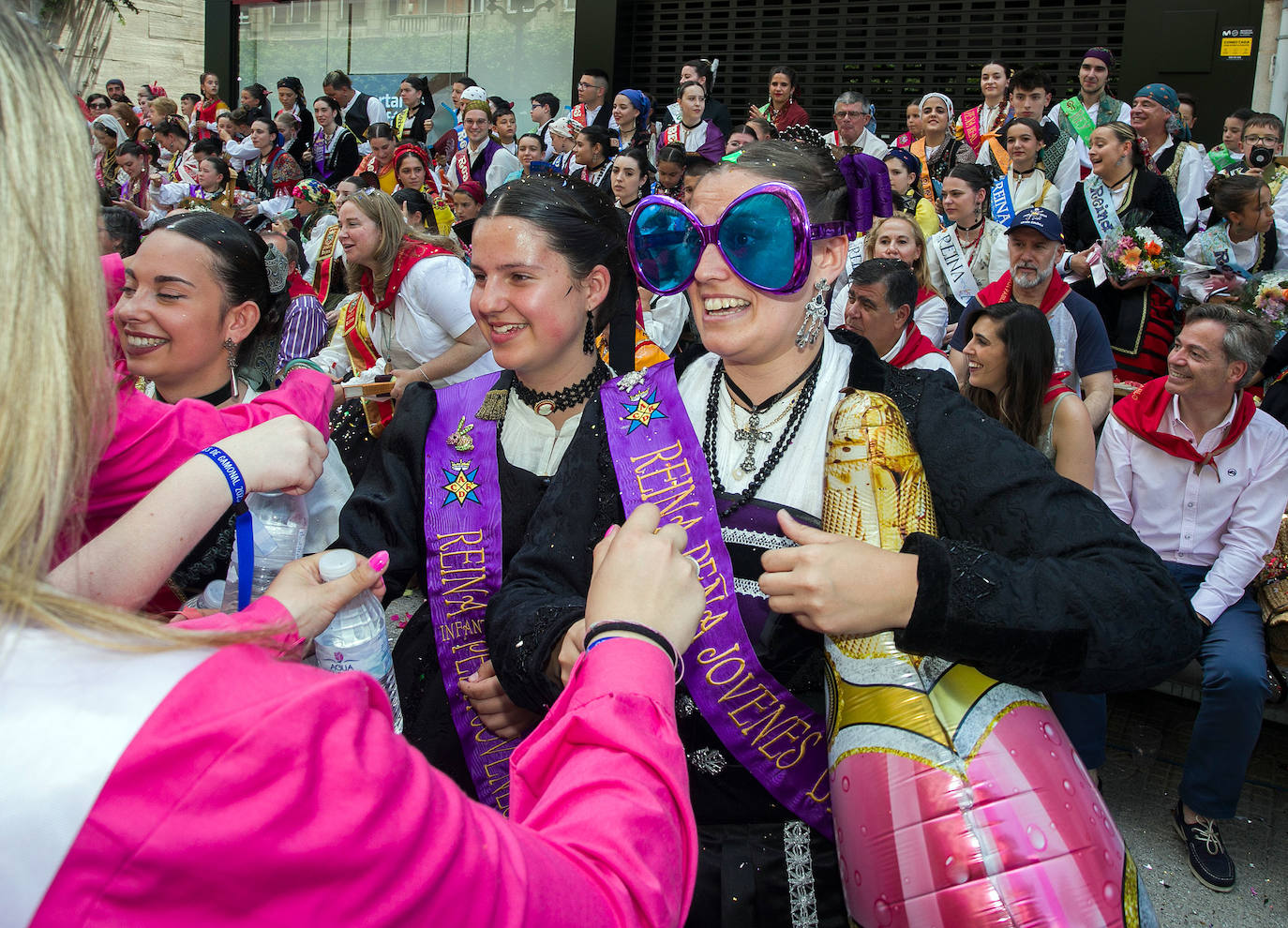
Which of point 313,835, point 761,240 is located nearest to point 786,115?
point 761,240

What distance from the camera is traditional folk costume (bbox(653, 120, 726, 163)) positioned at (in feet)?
32.8

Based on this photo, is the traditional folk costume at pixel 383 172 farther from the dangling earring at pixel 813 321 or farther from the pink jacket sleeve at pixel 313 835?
the pink jacket sleeve at pixel 313 835

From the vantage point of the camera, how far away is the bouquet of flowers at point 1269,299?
533 cm

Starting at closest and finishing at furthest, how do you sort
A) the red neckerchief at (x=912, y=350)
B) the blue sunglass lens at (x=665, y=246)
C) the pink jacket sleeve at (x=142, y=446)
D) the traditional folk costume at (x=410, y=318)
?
1. the pink jacket sleeve at (x=142, y=446)
2. the blue sunglass lens at (x=665, y=246)
3. the traditional folk costume at (x=410, y=318)
4. the red neckerchief at (x=912, y=350)

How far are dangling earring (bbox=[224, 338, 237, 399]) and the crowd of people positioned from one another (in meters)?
0.06

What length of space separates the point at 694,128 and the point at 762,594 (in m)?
9.22

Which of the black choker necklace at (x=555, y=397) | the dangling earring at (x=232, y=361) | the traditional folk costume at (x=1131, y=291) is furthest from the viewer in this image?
the traditional folk costume at (x=1131, y=291)

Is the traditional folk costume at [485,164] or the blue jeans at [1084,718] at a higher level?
the traditional folk costume at [485,164]

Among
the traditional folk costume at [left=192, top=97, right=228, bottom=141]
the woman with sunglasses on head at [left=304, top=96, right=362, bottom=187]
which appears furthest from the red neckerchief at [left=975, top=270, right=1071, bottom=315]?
the traditional folk costume at [left=192, top=97, right=228, bottom=141]

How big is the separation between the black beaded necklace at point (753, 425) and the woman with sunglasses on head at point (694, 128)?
27.7 ft

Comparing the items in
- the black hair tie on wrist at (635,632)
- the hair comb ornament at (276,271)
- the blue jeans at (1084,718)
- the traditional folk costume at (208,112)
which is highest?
the traditional folk costume at (208,112)

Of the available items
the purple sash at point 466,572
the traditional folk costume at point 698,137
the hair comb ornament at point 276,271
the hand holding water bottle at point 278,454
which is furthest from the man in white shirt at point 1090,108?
the hand holding water bottle at point 278,454

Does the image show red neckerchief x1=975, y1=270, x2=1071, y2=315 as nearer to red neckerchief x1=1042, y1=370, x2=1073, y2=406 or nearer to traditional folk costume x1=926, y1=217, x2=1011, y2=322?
traditional folk costume x1=926, y1=217, x2=1011, y2=322

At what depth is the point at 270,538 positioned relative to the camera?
6.70ft
